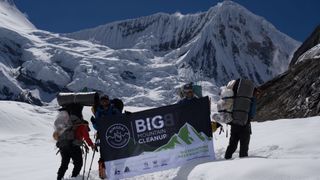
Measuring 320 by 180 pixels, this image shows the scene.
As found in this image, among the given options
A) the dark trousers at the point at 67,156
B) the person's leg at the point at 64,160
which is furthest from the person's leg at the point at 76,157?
the person's leg at the point at 64,160

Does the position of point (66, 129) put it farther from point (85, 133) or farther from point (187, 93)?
point (187, 93)

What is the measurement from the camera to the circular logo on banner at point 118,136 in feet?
39.7

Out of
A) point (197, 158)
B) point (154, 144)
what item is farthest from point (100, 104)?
point (197, 158)

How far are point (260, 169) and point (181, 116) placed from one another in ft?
9.60

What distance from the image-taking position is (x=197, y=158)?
1202 centimetres

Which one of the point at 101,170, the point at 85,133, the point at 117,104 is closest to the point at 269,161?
the point at 101,170

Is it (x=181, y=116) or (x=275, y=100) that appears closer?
(x=181, y=116)

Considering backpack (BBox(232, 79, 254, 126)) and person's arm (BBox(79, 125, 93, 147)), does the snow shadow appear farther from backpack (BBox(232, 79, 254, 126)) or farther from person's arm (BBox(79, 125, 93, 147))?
person's arm (BBox(79, 125, 93, 147))

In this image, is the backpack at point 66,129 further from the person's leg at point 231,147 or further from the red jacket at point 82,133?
the person's leg at point 231,147

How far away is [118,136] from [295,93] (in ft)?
30.8

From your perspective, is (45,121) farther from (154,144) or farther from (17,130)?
(154,144)

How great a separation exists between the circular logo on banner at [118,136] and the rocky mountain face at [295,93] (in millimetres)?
7555

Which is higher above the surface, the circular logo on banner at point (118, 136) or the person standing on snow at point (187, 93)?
the person standing on snow at point (187, 93)

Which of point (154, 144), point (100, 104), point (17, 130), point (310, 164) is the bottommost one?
point (310, 164)
